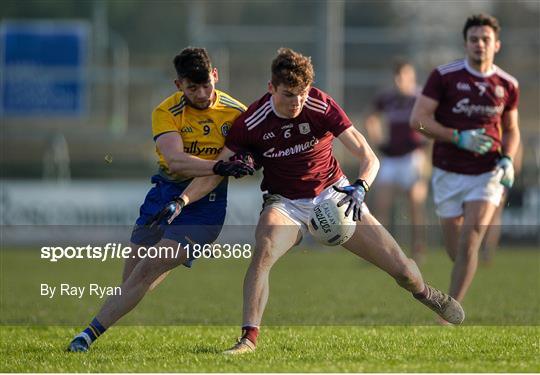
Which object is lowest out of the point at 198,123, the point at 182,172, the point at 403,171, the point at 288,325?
the point at 403,171

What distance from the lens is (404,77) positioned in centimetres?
1562

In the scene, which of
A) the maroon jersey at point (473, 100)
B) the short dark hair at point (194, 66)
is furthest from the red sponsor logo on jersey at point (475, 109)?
the short dark hair at point (194, 66)

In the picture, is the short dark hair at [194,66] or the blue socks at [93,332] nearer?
the short dark hair at [194,66]

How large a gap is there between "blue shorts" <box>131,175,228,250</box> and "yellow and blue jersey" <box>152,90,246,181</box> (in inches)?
9.2

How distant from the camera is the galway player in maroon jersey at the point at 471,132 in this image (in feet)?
30.2

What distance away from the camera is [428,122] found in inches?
368

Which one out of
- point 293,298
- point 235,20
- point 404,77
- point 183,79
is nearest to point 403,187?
point 404,77

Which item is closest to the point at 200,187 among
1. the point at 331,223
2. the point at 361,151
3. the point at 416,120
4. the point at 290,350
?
the point at 331,223

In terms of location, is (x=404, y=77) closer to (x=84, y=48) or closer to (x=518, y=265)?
(x=518, y=265)

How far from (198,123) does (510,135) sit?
274 centimetres

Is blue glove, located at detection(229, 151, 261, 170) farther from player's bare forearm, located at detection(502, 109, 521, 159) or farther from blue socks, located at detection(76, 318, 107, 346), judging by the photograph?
player's bare forearm, located at detection(502, 109, 521, 159)

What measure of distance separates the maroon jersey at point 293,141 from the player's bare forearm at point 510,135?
2.02 m

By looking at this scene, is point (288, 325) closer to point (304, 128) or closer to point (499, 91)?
point (304, 128)

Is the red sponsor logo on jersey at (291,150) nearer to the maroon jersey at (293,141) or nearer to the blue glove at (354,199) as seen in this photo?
the maroon jersey at (293,141)
